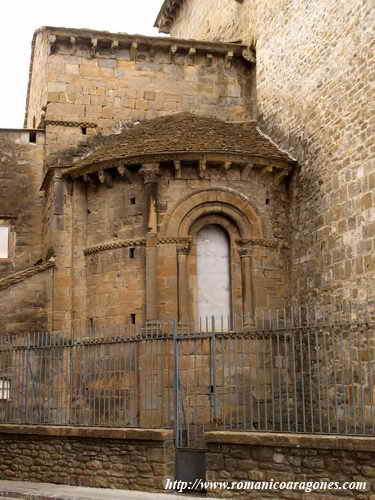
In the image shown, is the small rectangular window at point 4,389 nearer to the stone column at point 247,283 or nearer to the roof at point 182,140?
the stone column at point 247,283

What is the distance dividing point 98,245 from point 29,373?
13.8ft

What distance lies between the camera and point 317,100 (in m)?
14.6

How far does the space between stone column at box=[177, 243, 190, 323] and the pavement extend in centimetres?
482

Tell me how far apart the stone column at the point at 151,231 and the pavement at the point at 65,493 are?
457 cm

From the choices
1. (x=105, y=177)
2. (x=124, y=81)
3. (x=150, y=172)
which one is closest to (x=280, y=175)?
(x=150, y=172)

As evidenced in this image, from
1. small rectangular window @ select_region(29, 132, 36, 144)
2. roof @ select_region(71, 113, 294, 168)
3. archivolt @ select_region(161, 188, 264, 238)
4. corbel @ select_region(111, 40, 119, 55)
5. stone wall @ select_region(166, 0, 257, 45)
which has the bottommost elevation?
archivolt @ select_region(161, 188, 264, 238)

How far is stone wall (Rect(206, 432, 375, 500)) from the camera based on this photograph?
773cm

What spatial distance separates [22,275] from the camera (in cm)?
1533

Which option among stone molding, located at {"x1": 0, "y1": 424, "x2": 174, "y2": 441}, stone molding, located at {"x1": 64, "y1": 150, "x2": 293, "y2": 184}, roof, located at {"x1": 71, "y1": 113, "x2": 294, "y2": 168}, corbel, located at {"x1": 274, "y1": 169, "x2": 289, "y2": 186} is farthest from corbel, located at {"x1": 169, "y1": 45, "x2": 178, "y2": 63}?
stone molding, located at {"x1": 0, "y1": 424, "x2": 174, "y2": 441}

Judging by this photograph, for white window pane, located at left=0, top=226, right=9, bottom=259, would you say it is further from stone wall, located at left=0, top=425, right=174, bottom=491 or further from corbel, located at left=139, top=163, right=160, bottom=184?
stone wall, located at left=0, top=425, right=174, bottom=491

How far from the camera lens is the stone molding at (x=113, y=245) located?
14.6 metres

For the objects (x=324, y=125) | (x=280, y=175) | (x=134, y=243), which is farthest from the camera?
(x=280, y=175)

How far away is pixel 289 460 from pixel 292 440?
25 centimetres

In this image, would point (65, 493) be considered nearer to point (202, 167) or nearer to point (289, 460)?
point (289, 460)
